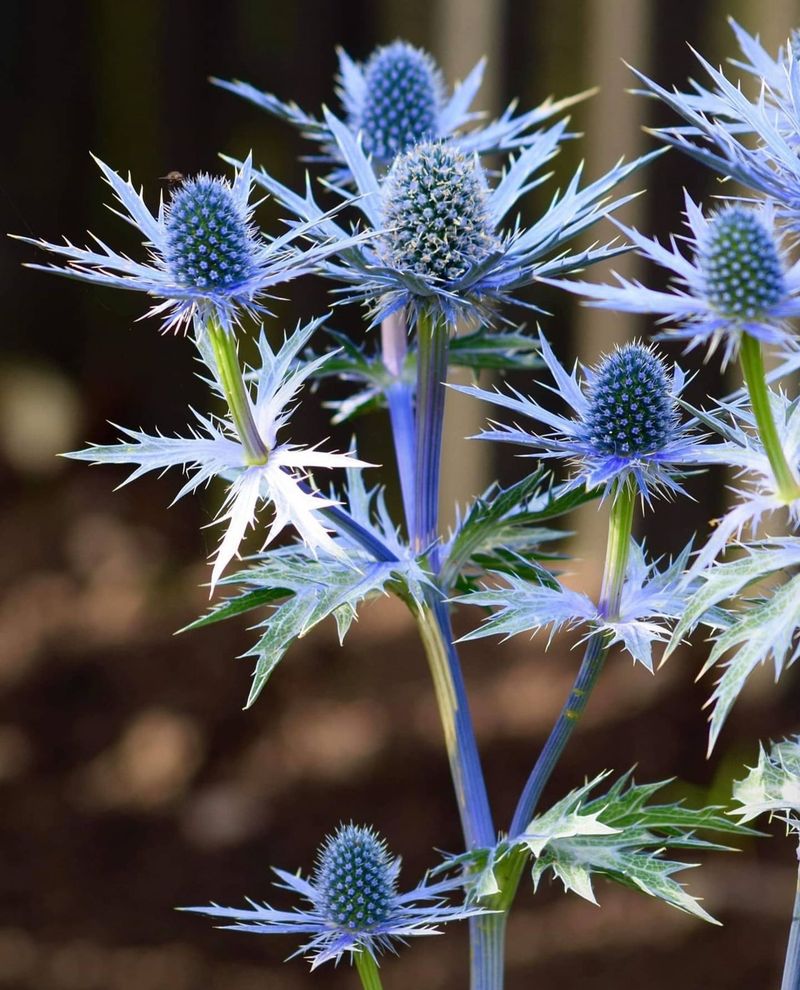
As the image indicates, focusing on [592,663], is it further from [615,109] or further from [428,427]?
[615,109]

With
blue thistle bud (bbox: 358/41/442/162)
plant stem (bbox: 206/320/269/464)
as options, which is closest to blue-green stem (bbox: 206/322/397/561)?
plant stem (bbox: 206/320/269/464)

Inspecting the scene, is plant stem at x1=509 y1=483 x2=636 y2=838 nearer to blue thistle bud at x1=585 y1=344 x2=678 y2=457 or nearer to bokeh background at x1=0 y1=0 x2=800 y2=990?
blue thistle bud at x1=585 y1=344 x2=678 y2=457

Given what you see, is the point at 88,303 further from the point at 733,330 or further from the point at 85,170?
the point at 733,330

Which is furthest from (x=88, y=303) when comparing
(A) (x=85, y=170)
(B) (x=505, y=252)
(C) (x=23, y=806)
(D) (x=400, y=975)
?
(B) (x=505, y=252)

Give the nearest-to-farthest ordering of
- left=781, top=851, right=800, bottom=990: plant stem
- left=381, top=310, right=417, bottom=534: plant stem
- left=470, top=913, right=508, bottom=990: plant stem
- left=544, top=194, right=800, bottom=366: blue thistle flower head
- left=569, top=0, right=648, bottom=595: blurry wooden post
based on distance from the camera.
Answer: left=544, top=194, right=800, bottom=366: blue thistle flower head
left=781, top=851, right=800, bottom=990: plant stem
left=470, top=913, right=508, bottom=990: plant stem
left=381, top=310, right=417, bottom=534: plant stem
left=569, top=0, right=648, bottom=595: blurry wooden post

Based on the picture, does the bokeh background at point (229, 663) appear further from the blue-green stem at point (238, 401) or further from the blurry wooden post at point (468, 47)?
the blue-green stem at point (238, 401)

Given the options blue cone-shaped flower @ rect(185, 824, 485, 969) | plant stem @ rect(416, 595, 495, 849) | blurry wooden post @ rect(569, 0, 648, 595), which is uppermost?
blurry wooden post @ rect(569, 0, 648, 595)

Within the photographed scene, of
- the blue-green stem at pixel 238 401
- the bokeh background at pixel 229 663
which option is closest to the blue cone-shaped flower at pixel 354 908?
the blue-green stem at pixel 238 401
